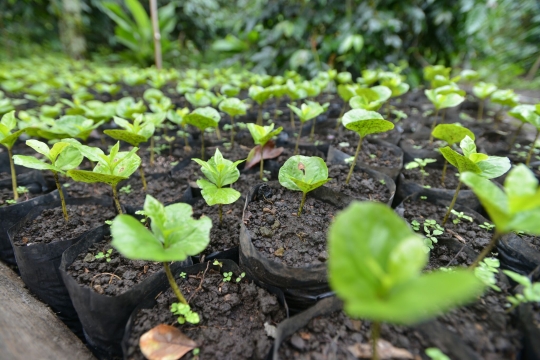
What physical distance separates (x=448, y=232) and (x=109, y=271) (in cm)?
138

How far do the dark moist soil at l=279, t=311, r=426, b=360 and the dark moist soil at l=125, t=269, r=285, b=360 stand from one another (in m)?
0.11

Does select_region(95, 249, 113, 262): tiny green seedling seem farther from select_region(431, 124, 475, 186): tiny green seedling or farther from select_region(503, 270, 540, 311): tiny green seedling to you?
select_region(431, 124, 475, 186): tiny green seedling

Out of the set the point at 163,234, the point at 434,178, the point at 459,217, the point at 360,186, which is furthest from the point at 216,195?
the point at 434,178

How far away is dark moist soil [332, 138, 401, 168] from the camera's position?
1.84m

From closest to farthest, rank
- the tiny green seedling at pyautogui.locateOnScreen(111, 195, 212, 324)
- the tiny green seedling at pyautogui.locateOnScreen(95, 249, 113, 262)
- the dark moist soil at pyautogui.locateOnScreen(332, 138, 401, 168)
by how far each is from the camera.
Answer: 1. the tiny green seedling at pyautogui.locateOnScreen(111, 195, 212, 324)
2. the tiny green seedling at pyautogui.locateOnScreen(95, 249, 113, 262)
3. the dark moist soil at pyautogui.locateOnScreen(332, 138, 401, 168)

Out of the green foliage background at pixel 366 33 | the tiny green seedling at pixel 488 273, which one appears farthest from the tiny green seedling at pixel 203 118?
the green foliage background at pixel 366 33

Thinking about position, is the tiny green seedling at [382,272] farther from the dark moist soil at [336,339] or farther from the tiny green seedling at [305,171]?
the tiny green seedling at [305,171]

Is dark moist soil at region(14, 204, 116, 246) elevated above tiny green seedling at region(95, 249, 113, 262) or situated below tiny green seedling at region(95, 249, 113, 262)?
below

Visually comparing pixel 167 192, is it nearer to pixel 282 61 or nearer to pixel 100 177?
pixel 100 177

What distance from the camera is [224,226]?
4.64ft

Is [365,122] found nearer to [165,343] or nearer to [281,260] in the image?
[281,260]

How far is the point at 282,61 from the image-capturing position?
4.74 metres

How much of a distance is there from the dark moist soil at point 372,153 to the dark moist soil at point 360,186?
→ 232 mm

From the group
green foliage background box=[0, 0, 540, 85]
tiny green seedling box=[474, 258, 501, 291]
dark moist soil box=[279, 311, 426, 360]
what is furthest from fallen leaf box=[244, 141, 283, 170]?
green foliage background box=[0, 0, 540, 85]
